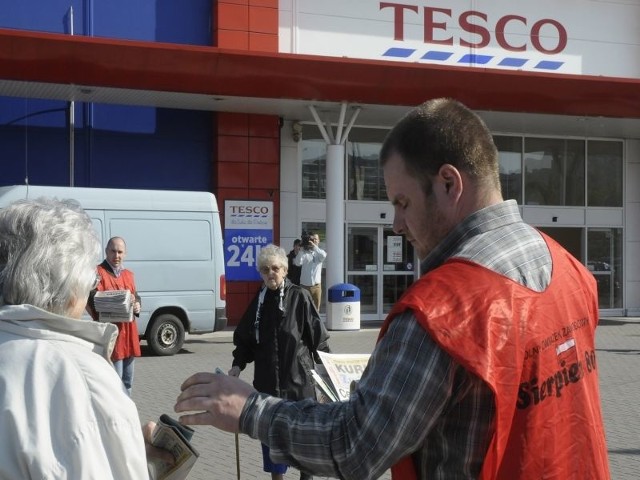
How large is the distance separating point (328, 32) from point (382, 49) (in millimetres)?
1306

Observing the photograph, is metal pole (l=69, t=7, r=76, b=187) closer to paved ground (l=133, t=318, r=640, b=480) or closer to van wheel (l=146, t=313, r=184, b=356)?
paved ground (l=133, t=318, r=640, b=480)

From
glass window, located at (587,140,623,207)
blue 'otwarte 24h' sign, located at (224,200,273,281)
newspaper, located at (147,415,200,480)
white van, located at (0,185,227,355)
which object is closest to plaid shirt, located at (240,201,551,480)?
newspaper, located at (147,415,200,480)

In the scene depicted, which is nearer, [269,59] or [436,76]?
[269,59]

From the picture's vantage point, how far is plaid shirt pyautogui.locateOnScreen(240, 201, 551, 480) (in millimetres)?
1873

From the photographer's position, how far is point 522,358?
6.34ft

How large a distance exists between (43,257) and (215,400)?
57 centimetres

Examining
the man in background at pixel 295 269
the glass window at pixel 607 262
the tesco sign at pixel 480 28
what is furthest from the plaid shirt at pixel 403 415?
the glass window at pixel 607 262

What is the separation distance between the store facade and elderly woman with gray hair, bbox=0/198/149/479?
13.6 m

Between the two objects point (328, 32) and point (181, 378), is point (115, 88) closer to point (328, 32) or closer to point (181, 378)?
point (328, 32)

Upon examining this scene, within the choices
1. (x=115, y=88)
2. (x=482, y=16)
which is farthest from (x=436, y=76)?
(x=115, y=88)

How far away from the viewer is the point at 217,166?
18.9 m

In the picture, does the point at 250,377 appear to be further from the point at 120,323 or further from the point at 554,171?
the point at 554,171

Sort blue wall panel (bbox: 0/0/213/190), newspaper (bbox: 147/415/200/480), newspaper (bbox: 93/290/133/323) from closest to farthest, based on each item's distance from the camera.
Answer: newspaper (bbox: 147/415/200/480), newspaper (bbox: 93/290/133/323), blue wall panel (bbox: 0/0/213/190)

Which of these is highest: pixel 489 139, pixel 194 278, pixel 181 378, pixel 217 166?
pixel 217 166
